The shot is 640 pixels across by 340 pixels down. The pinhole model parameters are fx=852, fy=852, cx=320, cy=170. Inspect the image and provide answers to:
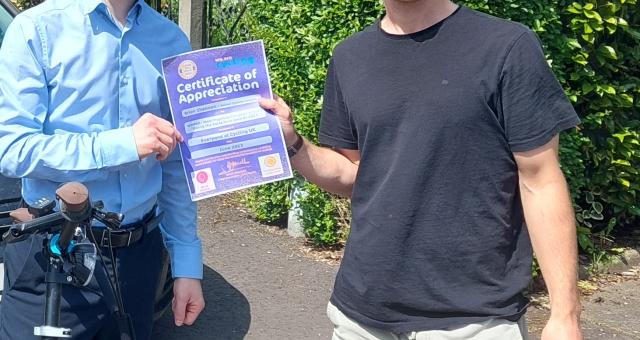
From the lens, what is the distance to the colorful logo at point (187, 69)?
237cm

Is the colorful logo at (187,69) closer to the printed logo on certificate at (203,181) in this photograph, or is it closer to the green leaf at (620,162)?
the printed logo on certificate at (203,181)

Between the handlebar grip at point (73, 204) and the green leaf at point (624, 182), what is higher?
the handlebar grip at point (73, 204)

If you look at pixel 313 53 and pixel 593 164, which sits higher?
pixel 313 53

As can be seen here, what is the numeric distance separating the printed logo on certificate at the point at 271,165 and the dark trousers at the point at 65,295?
1.43ft

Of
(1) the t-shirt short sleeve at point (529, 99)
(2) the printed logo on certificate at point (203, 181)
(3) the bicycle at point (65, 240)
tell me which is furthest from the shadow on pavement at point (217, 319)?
(1) the t-shirt short sleeve at point (529, 99)

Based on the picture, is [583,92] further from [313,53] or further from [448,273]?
[448,273]

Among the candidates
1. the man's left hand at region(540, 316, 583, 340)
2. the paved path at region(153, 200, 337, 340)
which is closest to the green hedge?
the paved path at region(153, 200, 337, 340)

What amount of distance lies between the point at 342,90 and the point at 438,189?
45cm

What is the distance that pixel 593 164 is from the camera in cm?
544

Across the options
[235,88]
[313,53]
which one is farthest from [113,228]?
[313,53]

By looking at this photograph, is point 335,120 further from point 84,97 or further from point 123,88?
point 84,97

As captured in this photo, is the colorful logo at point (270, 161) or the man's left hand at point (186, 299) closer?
the colorful logo at point (270, 161)

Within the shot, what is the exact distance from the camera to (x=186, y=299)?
8.74ft

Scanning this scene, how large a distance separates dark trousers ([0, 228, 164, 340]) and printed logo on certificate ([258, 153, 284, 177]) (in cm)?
44
